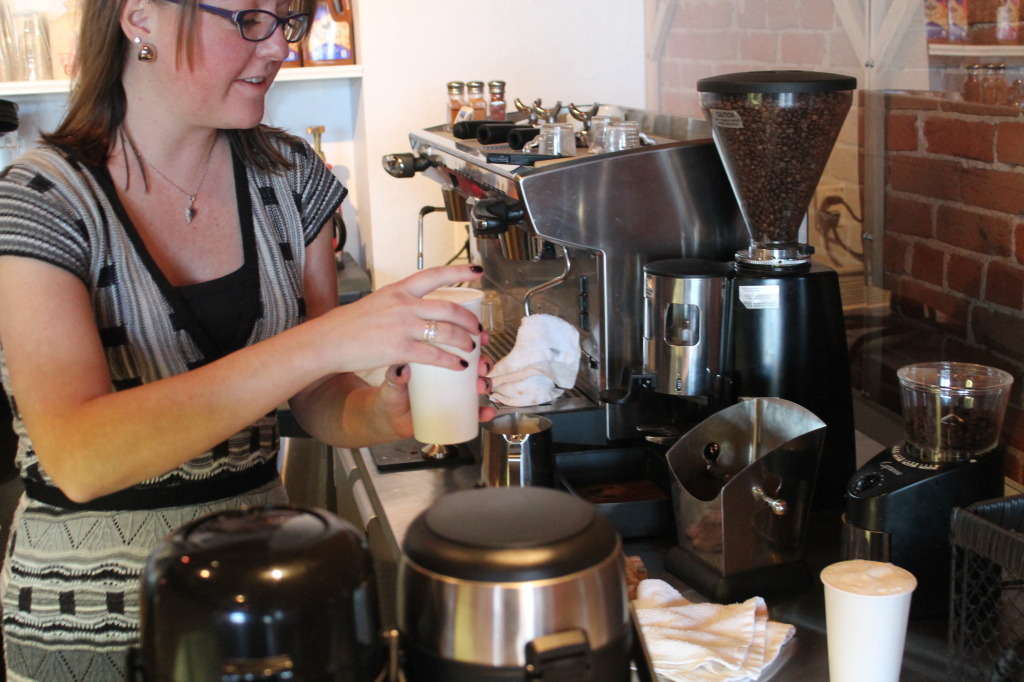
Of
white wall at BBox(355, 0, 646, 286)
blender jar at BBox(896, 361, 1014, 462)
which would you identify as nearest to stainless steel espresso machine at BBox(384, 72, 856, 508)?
blender jar at BBox(896, 361, 1014, 462)

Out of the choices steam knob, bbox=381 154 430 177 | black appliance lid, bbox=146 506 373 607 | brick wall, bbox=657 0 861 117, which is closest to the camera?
black appliance lid, bbox=146 506 373 607

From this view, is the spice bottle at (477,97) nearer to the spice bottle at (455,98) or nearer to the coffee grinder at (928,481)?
the spice bottle at (455,98)

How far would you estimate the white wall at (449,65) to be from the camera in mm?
2775

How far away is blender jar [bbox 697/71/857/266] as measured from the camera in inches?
52.2

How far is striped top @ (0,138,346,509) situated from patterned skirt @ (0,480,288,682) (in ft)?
0.08

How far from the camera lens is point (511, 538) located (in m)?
0.65

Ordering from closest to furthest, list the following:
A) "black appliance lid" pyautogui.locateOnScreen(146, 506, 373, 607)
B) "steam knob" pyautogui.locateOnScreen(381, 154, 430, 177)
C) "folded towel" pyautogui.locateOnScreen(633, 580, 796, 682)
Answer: "black appliance lid" pyautogui.locateOnScreen(146, 506, 373, 607), "folded towel" pyautogui.locateOnScreen(633, 580, 796, 682), "steam knob" pyautogui.locateOnScreen(381, 154, 430, 177)

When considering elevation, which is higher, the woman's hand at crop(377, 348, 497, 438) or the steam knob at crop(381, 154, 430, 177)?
the steam knob at crop(381, 154, 430, 177)

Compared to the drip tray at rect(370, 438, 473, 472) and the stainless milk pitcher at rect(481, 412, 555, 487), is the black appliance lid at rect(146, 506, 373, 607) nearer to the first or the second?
the stainless milk pitcher at rect(481, 412, 555, 487)

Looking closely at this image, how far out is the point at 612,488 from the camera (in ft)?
4.85

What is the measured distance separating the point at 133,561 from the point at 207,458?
0.48 feet

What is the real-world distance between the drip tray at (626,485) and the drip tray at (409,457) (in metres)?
0.28

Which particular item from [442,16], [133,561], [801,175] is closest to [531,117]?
[442,16]

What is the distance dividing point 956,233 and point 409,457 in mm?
919
